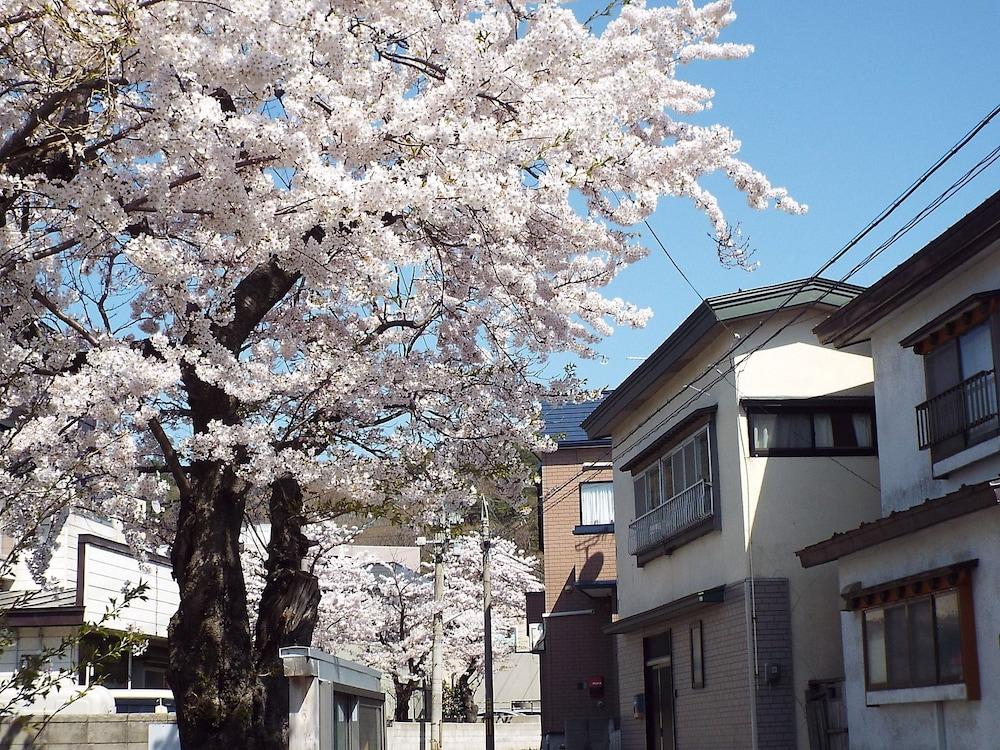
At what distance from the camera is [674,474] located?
733 inches

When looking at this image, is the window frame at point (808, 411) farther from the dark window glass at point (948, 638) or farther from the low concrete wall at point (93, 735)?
the low concrete wall at point (93, 735)

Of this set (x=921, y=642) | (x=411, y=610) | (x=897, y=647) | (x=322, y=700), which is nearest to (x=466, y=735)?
(x=411, y=610)

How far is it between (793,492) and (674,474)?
10.6 ft

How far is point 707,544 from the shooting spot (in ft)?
55.8

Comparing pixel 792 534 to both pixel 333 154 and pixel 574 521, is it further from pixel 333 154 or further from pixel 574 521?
pixel 574 521

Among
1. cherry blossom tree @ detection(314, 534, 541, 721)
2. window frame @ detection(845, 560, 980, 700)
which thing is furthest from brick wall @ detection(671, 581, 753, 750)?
cherry blossom tree @ detection(314, 534, 541, 721)

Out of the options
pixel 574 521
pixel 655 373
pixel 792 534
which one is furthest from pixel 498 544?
pixel 792 534

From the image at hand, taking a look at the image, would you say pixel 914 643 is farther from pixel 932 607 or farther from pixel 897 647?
pixel 932 607

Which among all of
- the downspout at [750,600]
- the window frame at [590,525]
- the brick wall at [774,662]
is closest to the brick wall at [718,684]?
the downspout at [750,600]

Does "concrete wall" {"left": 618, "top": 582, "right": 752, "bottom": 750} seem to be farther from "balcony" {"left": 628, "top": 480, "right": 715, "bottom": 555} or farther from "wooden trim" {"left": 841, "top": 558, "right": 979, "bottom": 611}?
"wooden trim" {"left": 841, "top": 558, "right": 979, "bottom": 611}

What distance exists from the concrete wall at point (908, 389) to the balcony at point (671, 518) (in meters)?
3.54

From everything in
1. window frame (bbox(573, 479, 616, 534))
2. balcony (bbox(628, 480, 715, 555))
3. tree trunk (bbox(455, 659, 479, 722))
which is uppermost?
window frame (bbox(573, 479, 616, 534))

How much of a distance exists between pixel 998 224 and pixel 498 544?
1154 inches

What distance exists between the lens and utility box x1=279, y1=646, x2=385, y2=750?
949cm
